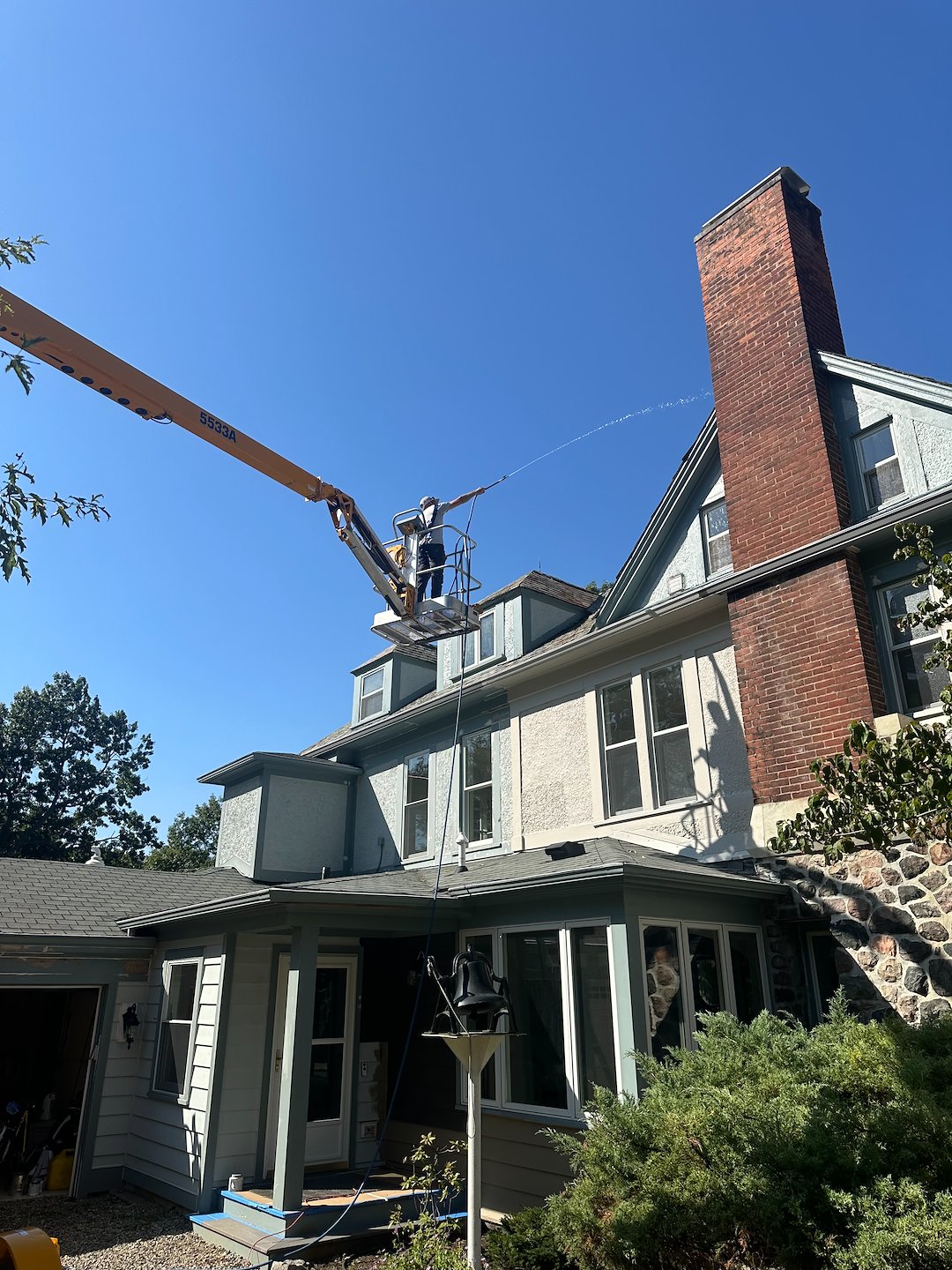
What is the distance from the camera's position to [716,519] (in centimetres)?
1147

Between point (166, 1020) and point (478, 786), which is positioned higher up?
point (478, 786)

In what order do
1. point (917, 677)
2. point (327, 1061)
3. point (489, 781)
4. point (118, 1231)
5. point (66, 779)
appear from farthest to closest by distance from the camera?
point (66, 779)
point (489, 781)
point (327, 1061)
point (118, 1231)
point (917, 677)

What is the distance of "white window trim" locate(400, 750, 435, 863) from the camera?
46.9 ft

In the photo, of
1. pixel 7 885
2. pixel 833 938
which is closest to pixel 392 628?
pixel 833 938

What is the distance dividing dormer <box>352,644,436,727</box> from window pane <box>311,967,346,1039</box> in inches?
233

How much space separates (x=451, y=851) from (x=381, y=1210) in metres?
5.50

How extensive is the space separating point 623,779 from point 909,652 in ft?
13.0

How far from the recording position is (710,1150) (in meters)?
5.41

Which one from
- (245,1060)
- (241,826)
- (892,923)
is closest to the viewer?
(892,923)

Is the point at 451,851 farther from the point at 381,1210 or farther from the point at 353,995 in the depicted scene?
the point at 381,1210

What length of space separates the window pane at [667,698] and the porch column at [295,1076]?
5075 mm

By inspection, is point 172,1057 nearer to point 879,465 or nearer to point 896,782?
point 896,782

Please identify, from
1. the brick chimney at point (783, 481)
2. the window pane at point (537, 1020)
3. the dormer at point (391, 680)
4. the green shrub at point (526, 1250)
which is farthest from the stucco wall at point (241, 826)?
the green shrub at point (526, 1250)

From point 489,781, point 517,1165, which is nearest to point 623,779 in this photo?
point 489,781
